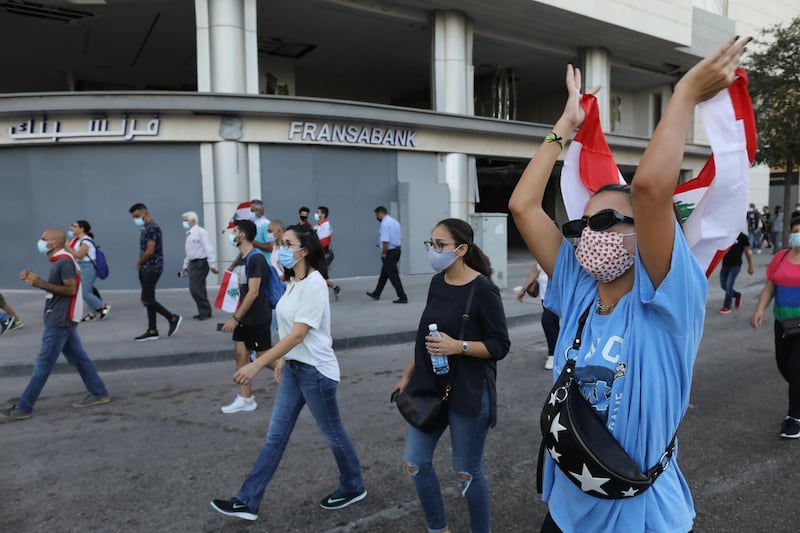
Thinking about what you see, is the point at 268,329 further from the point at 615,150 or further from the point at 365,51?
the point at 615,150

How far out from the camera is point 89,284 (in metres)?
9.99

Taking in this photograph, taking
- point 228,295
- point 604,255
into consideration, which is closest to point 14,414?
point 228,295

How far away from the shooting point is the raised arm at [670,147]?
1.44 meters

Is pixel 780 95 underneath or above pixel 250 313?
above

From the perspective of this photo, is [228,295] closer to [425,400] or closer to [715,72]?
[425,400]

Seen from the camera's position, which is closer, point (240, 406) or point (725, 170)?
point (725, 170)

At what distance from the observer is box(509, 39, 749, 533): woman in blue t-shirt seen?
146 cm

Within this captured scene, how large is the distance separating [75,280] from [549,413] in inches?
208

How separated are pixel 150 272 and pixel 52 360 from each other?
341cm

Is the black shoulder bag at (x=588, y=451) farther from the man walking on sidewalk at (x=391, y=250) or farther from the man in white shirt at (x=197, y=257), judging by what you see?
the man walking on sidewalk at (x=391, y=250)

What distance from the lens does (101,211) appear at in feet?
45.8

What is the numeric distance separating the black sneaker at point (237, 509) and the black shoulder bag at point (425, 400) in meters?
1.16

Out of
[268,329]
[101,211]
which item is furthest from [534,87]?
[268,329]

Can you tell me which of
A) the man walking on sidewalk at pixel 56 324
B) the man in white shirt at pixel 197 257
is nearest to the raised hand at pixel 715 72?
the man walking on sidewalk at pixel 56 324
